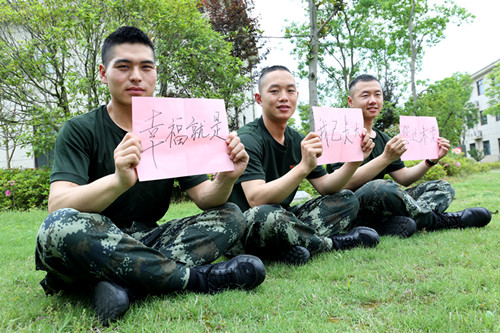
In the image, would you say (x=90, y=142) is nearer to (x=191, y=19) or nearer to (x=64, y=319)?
(x=64, y=319)

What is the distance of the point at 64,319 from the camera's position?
153cm

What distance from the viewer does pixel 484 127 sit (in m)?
42.7

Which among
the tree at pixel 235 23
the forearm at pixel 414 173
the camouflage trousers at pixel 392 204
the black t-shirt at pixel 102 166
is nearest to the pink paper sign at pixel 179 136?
the black t-shirt at pixel 102 166

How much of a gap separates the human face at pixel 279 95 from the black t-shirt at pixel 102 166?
0.86 m

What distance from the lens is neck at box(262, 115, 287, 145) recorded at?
2.81 meters

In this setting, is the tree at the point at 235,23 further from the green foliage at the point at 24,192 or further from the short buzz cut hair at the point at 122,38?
the short buzz cut hair at the point at 122,38

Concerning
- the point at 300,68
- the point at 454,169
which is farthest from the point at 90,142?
the point at 300,68

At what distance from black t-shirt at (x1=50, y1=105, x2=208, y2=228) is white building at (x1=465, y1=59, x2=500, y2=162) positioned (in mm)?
43848

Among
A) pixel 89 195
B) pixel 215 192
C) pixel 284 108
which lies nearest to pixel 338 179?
pixel 284 108

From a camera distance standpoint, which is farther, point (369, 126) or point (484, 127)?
point (484, 127)

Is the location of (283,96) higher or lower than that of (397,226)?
higher

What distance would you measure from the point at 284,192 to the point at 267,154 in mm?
469

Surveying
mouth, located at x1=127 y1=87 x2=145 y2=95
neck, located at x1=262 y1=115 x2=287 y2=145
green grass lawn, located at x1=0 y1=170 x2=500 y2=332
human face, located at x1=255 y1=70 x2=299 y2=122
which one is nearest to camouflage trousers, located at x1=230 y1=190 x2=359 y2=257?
green grass lawn, located at x1=0 y1=170 x2=500 y2=332

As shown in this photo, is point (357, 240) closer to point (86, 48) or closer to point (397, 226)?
point (397, 226)
